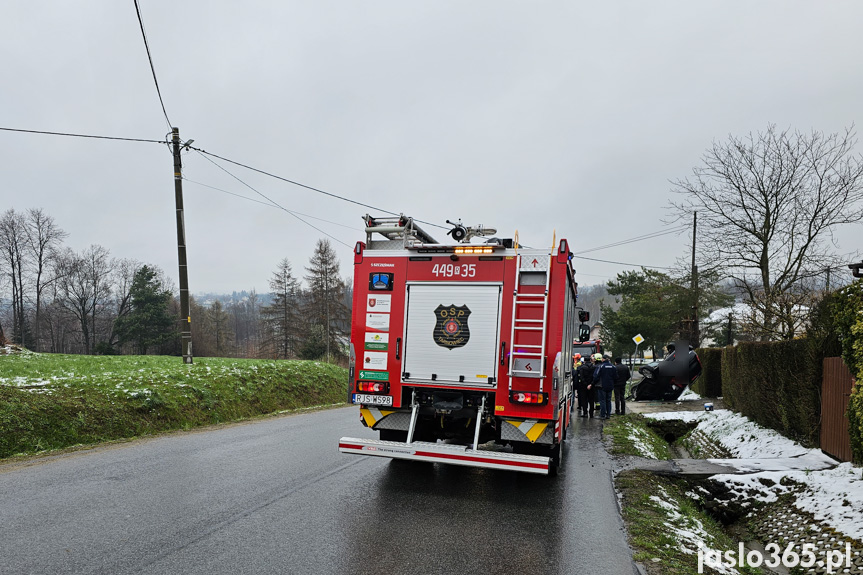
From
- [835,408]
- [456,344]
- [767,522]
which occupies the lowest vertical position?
[767,522]

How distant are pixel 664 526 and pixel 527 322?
2.59 m

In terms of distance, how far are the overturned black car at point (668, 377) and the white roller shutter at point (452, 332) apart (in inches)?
610

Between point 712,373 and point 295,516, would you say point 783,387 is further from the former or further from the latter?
point 712,373

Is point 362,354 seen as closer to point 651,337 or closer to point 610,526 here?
point 610,526

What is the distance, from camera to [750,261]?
21.5 m

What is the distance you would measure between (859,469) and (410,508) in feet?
18.1

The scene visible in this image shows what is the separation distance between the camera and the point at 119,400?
11.2 metres

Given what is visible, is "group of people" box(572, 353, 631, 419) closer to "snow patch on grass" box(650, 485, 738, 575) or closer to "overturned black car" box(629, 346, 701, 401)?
"overturned black car" box(629, 346, 701, 401)

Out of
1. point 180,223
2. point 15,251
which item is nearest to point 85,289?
point 15,251

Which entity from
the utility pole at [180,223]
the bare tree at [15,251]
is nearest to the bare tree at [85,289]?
the bare tree at [15,251]

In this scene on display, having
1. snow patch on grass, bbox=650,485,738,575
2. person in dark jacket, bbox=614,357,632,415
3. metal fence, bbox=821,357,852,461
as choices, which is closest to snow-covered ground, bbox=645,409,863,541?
metal fence, bbox=821,357,852,461

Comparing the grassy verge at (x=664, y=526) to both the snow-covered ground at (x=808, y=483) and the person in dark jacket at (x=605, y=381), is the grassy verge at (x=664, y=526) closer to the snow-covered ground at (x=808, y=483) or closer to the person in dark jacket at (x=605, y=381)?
the snow-covered ground at (x=808, y=483)

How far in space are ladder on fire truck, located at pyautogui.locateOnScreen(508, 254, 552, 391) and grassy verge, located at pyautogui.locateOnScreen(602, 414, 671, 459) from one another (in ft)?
13.5

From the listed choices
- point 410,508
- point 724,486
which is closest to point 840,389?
point 724,486
